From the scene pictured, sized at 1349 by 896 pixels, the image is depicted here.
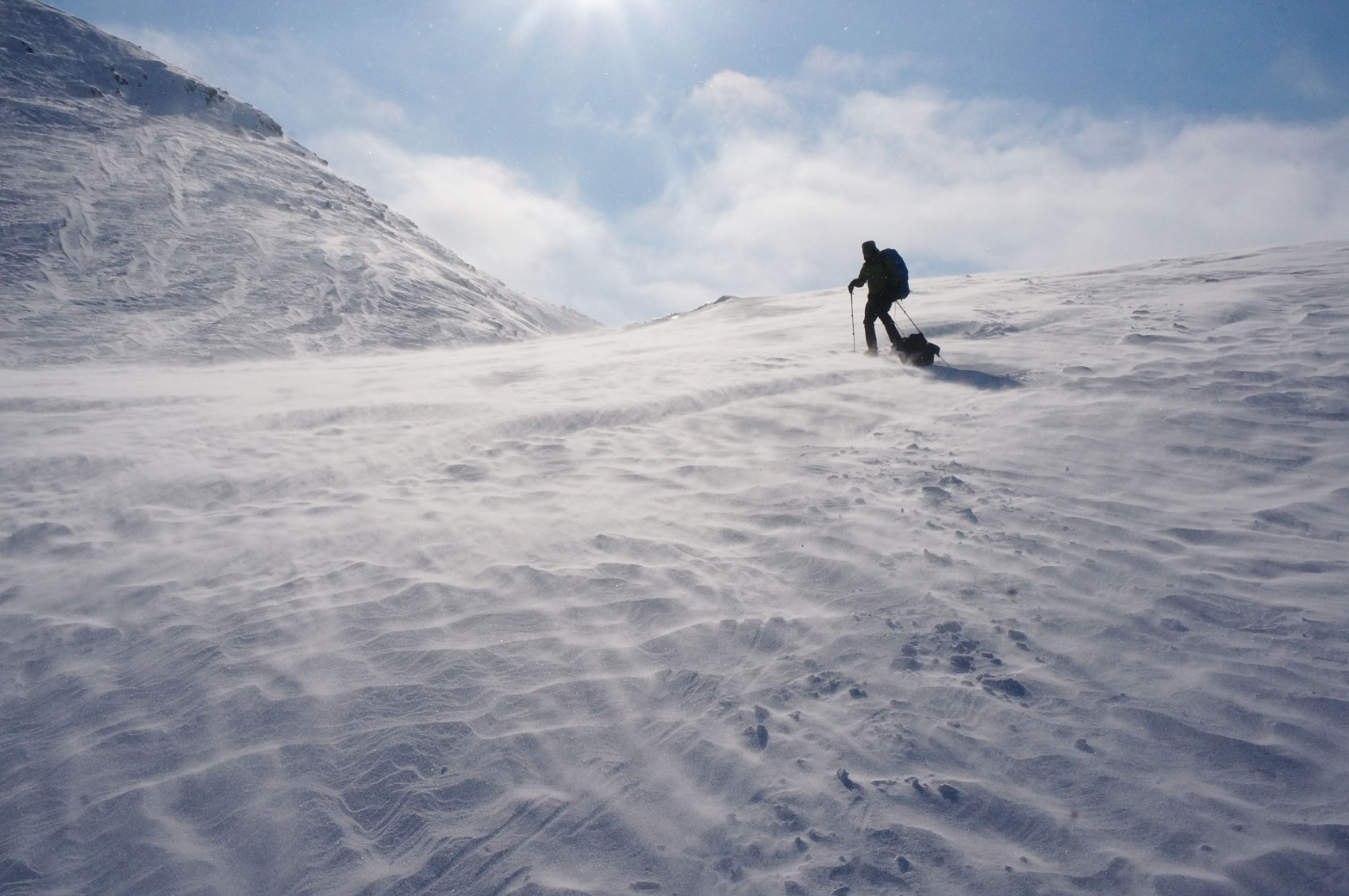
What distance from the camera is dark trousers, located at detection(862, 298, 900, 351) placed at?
952 cm

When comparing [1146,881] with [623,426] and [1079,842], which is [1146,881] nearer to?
Answer: [1079,842]

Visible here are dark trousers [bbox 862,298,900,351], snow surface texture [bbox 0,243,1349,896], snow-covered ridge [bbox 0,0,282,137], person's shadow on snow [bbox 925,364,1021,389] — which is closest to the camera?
snow surface texture [bbox 0,243,1349,896]

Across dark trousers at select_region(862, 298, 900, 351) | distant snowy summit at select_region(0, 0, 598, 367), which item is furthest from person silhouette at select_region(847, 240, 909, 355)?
distant snowy summit at select_region(0, 0, 598, 367)

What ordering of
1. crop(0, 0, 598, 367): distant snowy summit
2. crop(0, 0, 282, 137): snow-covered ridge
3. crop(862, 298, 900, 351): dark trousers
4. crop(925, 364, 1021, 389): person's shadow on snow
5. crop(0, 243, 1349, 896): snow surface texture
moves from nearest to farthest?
crop(0, 243, 1349, 896): snow surface texture, crop(925, 364, 1021, 389): person's shadow on snow, crop(862, 298, 900, 351): dark trousers, crop(0, 0, 598, 367): distant snowy summit, crop(0, 0, 282, 137): snow-covered ridge

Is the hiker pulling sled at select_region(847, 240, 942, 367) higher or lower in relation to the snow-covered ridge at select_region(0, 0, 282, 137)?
lower

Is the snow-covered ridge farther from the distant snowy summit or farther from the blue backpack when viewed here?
the blue backpack

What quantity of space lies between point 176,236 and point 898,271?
22249 mm

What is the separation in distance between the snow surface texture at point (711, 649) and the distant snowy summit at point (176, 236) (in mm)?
A: 10769

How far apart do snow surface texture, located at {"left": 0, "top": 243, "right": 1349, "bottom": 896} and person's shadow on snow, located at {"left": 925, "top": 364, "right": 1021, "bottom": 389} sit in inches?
25.1

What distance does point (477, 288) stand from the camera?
26734 mm

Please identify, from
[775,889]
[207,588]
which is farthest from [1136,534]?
[207,588]

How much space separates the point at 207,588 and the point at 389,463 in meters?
2.41

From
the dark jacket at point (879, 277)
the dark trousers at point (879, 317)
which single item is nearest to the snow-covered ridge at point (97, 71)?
the dark jacket at point (879, 277)

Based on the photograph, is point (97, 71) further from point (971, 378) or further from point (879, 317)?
point (971, 378)
